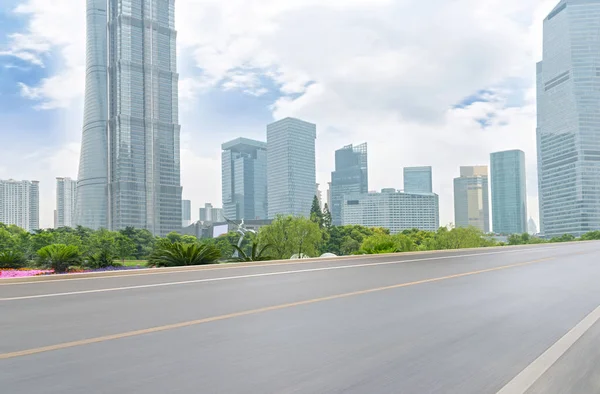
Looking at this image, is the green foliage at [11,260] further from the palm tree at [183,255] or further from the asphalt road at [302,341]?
the asphalt road at [302,341]

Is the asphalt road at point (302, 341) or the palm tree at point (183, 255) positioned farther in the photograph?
the palm tree at point (183, 255)

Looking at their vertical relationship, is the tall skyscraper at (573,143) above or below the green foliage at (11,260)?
above

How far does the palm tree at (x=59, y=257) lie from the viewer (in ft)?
53.9

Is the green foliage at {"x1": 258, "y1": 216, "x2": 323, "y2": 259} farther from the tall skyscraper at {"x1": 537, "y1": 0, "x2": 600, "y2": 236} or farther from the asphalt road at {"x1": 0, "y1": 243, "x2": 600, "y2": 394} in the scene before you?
the tall skyscraper at {"x1": 537, "y1": 0, "x2": 600, "y2": 236}

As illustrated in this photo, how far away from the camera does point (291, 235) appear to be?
50.9 metres

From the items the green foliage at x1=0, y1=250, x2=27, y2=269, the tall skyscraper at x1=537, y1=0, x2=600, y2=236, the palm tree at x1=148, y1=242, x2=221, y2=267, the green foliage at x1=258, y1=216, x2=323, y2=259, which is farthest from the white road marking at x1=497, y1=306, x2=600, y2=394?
the tall skyscraper at x1=537, y1=0, x2=600, y2=236

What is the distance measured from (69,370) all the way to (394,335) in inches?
114

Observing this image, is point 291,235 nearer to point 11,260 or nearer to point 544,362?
point 11,260

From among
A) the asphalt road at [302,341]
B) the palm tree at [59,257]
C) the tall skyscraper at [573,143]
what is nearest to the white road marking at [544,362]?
the asphalt road at [302,341]

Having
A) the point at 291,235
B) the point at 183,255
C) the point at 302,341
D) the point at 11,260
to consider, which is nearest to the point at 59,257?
the point at 183,255

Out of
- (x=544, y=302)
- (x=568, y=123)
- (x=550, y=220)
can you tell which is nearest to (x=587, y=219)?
(x=550, y=220)

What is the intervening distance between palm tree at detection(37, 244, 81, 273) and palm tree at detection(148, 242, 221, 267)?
7.56 feet

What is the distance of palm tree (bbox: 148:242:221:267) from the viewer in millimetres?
17062

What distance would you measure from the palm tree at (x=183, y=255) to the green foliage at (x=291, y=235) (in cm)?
3276
